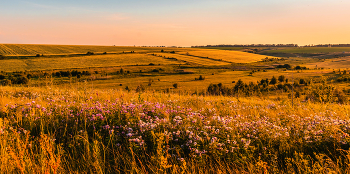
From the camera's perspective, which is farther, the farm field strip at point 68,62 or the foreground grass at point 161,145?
the farm field strip at point 68,62

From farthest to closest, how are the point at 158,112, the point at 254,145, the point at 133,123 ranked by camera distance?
the point at 158,112 < the point at 133,123 < the point at 254,145

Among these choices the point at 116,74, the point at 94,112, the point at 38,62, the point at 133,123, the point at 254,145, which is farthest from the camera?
the point at 38,62

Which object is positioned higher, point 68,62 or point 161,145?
point 161,145

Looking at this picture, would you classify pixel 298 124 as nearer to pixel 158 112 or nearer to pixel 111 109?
pixel 158 112

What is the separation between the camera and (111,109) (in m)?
5.09

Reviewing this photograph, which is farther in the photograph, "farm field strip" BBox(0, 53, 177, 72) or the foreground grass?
"farm field strip" BBox(0, 53, 177, 72)

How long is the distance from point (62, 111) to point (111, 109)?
1.26 meters

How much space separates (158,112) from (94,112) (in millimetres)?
1466

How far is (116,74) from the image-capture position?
240 feet

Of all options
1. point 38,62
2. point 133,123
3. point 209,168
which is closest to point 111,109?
point 133,123

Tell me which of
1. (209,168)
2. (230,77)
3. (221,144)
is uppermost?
(221,144)

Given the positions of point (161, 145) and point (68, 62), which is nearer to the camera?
point (161, 145)

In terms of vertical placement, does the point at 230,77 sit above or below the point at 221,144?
below

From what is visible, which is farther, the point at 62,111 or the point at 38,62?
the point at 38,62
